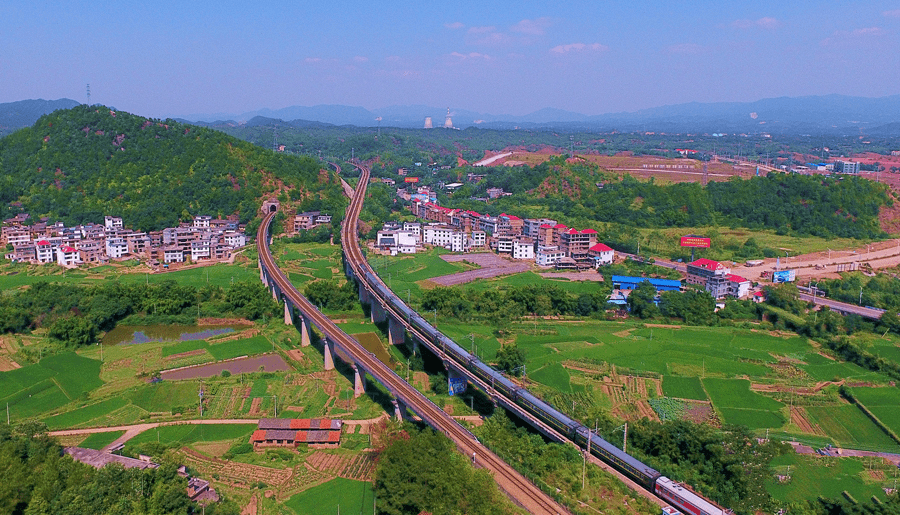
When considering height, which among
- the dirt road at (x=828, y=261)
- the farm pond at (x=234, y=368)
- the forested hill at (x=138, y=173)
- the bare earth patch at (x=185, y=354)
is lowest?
the farm pond at (x=234, y=368)

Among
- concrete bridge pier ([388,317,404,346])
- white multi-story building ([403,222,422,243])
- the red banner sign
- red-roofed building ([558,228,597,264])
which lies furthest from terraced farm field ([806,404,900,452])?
white multi-story building ([403,222,422,243])

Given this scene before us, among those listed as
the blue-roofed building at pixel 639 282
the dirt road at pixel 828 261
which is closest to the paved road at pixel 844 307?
the dirt road at pixel 828 261

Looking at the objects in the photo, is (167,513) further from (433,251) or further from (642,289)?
(433,251)

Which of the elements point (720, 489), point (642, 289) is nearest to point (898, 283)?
point (642, 289)

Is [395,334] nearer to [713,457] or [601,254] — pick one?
[713,457]

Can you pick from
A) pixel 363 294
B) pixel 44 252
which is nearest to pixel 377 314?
pixel 363 294

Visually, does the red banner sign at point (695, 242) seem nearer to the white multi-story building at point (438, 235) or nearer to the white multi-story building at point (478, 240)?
the white multi-story building at point (478, 240)
